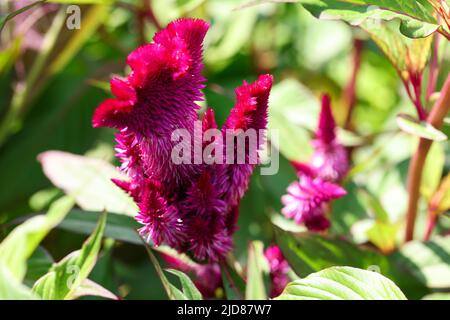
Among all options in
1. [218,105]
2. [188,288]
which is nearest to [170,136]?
[188,288]

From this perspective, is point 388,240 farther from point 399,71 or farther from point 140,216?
point 140,216

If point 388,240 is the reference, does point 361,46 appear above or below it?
above

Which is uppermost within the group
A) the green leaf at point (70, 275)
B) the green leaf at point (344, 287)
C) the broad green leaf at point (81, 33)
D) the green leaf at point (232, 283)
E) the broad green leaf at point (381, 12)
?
the broad green leaf at point (81, 33)

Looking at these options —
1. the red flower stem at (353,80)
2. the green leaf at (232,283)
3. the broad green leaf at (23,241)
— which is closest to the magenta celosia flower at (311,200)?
the green leaf at (232,283)

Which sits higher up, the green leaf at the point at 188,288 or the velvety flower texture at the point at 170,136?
the velvety flower texture at the point at 170,136

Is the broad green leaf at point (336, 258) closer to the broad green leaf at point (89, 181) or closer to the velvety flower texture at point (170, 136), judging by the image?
the velvety flower texture at point (170, 136)

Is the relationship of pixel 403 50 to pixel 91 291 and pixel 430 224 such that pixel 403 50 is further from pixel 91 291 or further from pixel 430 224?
pixel 91 291

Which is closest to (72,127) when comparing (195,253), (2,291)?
(195,253)
